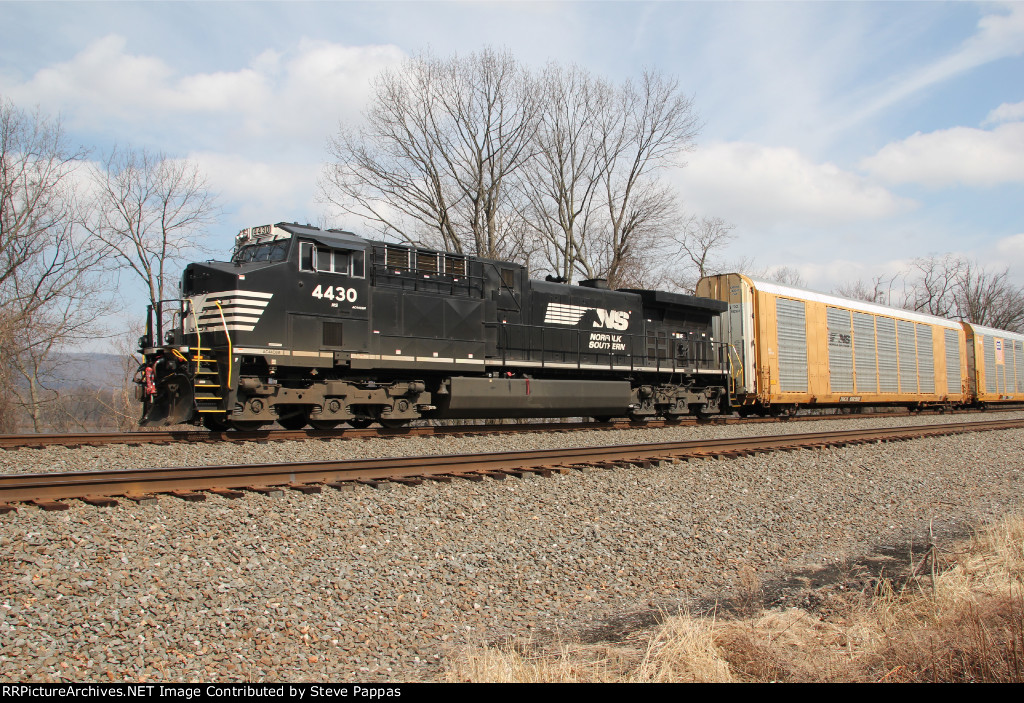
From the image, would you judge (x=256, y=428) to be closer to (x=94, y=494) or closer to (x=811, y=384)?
(x=94, y=494)

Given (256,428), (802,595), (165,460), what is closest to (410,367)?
(256,428)

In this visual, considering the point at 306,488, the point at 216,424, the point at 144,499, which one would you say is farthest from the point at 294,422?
the point at 144,499

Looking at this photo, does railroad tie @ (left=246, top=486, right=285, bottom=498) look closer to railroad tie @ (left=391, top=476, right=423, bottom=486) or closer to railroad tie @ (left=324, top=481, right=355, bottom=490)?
railroad tie @ (left=324, top=481, right=355, bottom=490)

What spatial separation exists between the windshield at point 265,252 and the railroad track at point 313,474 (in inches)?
186

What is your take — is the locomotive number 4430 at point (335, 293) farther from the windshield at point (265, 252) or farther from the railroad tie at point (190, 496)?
the railroad tie at point (190, 496)

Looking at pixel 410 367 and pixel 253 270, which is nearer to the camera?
pixel 253 270

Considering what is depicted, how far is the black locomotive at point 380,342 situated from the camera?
10.3 metres

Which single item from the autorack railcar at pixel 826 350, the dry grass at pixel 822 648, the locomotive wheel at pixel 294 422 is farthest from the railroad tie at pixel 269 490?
the autorack railcar at pixel 826 350

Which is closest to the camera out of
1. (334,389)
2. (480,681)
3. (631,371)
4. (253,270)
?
(480,681)

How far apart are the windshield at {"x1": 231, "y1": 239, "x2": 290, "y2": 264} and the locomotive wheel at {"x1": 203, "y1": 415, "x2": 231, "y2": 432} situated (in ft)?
8.93

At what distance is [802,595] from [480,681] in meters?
3.09

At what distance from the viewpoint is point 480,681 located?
132 inches
